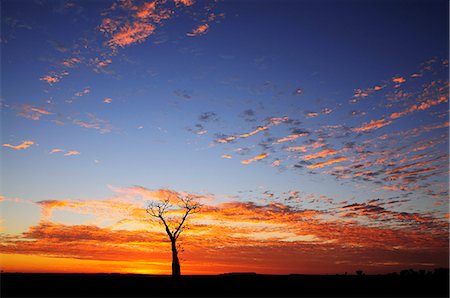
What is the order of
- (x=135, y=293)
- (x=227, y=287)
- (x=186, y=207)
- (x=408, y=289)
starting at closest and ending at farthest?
1. (x=135, y=293)
2. (x=408, y=289)
3. (x=227, y=287)
4. (x=186, y=207)

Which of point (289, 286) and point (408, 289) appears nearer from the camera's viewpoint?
point (408, 289)

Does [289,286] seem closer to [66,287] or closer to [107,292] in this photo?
[107,292]

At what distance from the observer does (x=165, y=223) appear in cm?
3738

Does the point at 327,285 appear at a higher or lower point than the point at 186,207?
lower

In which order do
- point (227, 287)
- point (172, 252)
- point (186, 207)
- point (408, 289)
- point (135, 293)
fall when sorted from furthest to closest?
point (186, 207) → point (172, 252) → point (227, 287) → point (408, 289) → point (135, 293)

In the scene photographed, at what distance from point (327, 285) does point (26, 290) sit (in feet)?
64.5

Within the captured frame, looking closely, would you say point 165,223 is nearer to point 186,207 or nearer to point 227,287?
point 186,207

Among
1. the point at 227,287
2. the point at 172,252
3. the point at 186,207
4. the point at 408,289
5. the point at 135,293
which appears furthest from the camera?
the point at 186,207

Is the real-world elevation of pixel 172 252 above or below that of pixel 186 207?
below

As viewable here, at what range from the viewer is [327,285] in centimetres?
2477

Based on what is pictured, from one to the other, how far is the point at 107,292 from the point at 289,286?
475 inches

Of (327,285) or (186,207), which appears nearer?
(327,285)

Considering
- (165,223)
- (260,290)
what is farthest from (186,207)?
(260,290)

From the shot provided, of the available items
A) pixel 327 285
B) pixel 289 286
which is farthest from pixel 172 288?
pixel 327 285
